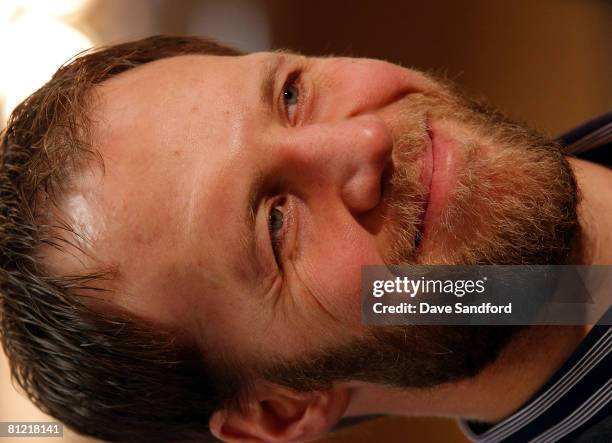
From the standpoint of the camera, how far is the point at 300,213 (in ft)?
2.09

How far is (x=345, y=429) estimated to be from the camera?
877 millimetres

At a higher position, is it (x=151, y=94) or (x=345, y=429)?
(x=151, y=94)

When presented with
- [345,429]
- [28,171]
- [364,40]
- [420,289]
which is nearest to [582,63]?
[364,40]

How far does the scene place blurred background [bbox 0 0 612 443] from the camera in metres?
0.85

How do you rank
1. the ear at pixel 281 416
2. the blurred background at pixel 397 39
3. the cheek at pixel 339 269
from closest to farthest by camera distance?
the cheek at pixel 339 269 → the ear at pixel 281 416 → the blurred background at pixel 397 39

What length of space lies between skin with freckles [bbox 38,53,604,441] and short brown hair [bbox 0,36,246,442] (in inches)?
1.1

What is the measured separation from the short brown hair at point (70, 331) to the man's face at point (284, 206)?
0.11 ft

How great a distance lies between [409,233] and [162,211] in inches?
9.4

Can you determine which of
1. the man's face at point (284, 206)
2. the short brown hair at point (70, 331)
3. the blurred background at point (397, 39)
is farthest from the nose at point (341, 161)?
the blurred background at point (397, 39)

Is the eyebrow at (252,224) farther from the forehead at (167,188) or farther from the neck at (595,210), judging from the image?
the neck at (595,210)

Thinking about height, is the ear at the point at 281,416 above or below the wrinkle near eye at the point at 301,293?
below

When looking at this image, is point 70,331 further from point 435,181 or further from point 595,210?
point 595,210

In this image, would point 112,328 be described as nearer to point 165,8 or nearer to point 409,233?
point 409,233

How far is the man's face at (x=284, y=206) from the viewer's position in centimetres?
62
